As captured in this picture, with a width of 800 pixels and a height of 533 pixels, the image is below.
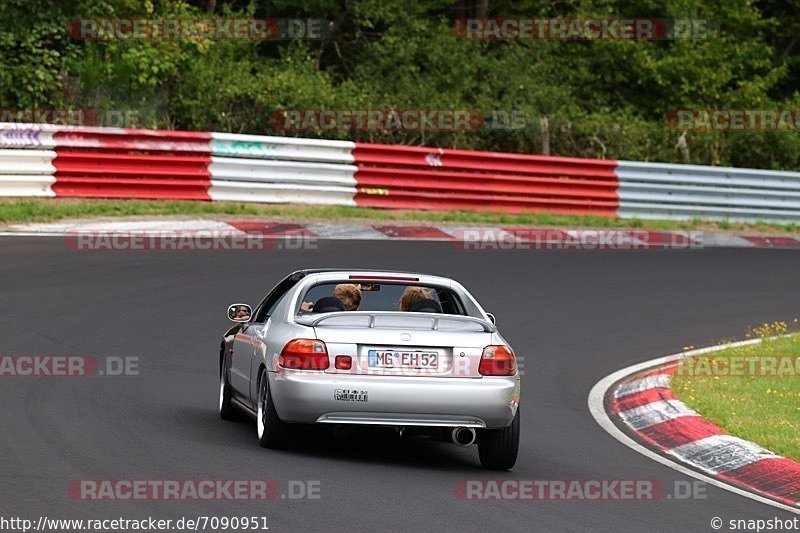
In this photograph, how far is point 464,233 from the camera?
859 inches

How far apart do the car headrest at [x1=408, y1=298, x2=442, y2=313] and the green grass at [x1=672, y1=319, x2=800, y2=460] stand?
235 centimetres

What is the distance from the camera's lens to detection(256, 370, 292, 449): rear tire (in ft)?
29.3

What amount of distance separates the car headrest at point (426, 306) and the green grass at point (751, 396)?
2.35 meters

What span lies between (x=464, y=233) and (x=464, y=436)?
42.1 feet

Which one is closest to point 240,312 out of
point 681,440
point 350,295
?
point 350,295

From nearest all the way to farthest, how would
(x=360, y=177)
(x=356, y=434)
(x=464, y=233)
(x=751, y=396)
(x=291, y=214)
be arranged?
(x=356, y=434), (x=751, y=396), (x=464, y=233), (x=291, y=214), (x=360, y=177)

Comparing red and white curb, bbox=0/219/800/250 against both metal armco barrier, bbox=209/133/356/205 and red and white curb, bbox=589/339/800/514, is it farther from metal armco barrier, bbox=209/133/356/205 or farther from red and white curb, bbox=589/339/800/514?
red and white curb, bbox=589/339/800/514

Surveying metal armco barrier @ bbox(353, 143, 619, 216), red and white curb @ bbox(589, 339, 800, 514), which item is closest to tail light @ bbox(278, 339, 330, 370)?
red and white curb @ bbox(589, 339, 800, 514)

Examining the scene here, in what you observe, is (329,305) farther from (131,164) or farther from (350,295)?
(131,164)

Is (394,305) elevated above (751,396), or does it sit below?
above

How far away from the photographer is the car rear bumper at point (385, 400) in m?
8.71

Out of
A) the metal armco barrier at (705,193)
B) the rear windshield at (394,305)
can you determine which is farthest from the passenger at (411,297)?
the metal armco barrier at (705,193)

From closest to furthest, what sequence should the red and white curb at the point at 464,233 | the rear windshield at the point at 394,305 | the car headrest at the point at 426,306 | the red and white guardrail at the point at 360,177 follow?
the rear windshield at the point at 394,305 < the car headrest at the point at 426,306 < the red and white curb at the point at 464,233 < the red and white guardrail at the point at 360,177

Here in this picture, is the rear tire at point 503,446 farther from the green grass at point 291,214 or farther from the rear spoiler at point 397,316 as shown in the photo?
the green grass at point 291,214
